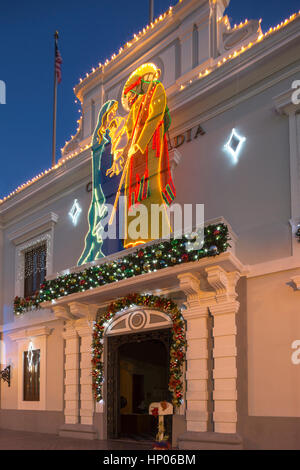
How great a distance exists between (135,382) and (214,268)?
8.37 metres

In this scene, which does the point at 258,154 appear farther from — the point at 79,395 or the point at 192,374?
the point at 79,395

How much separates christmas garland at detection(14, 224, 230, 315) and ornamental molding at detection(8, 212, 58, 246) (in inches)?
121

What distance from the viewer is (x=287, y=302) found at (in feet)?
31.8

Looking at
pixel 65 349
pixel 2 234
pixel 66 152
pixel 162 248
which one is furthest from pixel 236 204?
pixel 2 234

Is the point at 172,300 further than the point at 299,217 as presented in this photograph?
Yes

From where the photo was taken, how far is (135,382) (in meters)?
16.9

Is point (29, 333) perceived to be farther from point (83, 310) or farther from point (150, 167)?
point (150, 167)

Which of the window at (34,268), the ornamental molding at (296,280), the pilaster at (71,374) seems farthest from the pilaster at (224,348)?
the window at (34,268)

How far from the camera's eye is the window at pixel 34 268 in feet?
53.9

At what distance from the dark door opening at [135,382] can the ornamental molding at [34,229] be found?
457 cm

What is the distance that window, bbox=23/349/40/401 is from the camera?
50.1ft

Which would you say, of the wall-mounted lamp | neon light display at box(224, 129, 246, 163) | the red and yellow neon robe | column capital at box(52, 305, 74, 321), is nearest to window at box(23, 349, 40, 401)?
the wall-mounted lamp

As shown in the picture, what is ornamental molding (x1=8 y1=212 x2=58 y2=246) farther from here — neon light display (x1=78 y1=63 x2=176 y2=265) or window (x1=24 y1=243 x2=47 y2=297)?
neon light display (x1=78 y1=63 x2=176 y2=265)

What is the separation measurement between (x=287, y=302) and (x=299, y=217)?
5.42 feet
